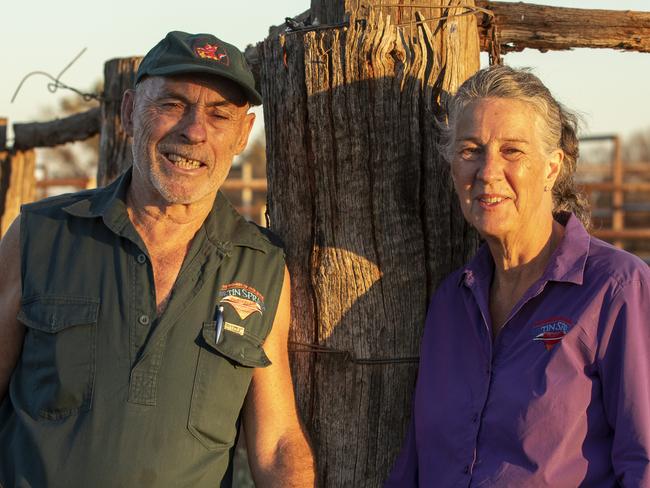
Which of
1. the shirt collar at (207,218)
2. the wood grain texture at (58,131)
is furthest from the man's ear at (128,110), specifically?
the wood grain texture at (58,131)

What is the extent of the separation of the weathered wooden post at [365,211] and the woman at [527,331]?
0.57ft

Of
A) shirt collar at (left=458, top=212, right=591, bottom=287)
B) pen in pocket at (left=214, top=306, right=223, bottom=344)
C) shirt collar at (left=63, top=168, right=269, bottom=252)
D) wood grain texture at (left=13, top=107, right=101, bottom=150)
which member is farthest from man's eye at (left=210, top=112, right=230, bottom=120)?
wood grain texture at (left=13, top=107, right=101, bottom=150)

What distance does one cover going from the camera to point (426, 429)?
293 cm

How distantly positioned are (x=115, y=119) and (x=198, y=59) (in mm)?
3348

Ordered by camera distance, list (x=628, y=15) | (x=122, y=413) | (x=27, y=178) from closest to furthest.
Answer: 1. (x=122, y=413)
2. (x=628, y=15)
3. (x=27, y=178)

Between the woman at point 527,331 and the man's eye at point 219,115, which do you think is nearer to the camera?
the woman at point 527,331

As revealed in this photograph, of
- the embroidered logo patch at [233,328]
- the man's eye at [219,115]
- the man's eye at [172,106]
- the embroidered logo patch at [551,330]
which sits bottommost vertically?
the embroidered logo patch at [233,328]

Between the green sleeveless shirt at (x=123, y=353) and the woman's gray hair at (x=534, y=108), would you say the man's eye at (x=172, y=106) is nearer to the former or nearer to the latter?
the green sleeveless shirt at (x=123, y=353)

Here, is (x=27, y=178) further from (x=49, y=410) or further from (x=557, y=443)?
(x=557, y=443)

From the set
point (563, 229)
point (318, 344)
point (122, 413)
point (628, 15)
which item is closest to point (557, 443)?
point (563, 229)

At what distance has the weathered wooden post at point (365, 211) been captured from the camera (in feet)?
10.5

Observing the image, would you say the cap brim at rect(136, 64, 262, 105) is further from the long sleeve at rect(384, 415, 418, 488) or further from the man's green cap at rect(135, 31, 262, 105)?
the long sleeve at rect(384, 415, 418, 488)

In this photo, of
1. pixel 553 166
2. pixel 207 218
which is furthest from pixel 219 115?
pixel 553 166

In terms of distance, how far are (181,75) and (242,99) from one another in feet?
0.70
